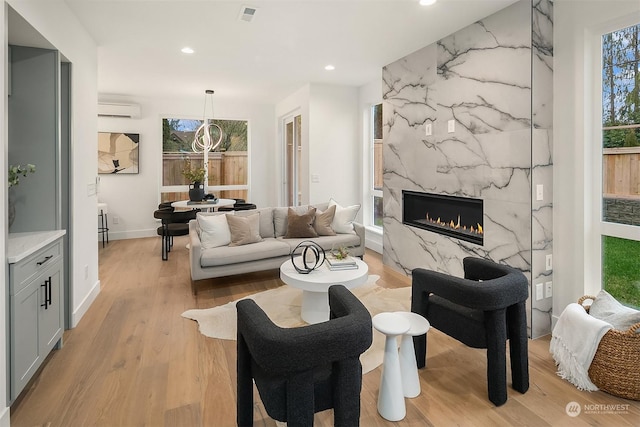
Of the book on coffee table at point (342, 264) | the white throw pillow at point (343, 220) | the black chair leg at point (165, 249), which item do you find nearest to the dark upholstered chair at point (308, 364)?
the book on coffee table at point (342, 264)

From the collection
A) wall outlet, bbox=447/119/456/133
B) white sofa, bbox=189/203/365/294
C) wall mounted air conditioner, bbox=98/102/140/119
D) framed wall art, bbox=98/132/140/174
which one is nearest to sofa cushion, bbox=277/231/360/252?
white sofa, bbox=189/203/365/294

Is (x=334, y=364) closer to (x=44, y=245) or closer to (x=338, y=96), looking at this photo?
(x=44, y=245)

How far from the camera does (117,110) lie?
6637 millimetres

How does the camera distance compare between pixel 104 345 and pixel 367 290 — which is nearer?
pixel 104 345

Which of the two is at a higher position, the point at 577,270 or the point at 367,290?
the point at 577,270

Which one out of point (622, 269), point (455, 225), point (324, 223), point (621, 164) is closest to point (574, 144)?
point (621, 164)

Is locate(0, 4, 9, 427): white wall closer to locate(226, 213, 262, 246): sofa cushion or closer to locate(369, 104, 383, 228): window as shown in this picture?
locate(226, 213, 262, 246): sofa cushion

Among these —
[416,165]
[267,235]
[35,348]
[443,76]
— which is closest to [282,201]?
[267,235]

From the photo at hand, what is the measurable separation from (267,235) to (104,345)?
2284 millimetres

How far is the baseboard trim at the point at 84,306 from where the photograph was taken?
309 centimetres

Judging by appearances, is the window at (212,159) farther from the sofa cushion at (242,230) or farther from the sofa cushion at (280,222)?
the sofa cushion at (242,230)

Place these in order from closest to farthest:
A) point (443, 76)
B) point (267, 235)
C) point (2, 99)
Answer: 1. point (2, 99)
2. point (443, 76)
3. point (267, 235)

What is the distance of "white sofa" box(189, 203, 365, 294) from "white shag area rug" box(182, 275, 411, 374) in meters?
0.40

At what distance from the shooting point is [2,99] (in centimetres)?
188
